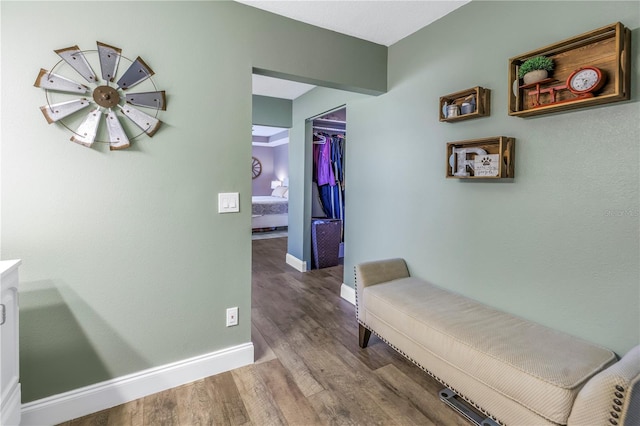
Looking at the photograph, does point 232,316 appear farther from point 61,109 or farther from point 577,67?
point 577,67

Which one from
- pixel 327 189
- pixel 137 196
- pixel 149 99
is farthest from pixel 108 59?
pixel 327 189

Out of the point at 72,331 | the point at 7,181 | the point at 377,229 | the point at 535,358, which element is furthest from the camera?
the point at 377,229

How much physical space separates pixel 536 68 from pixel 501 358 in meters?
1.47

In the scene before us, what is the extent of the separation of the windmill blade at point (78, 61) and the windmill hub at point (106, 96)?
6 cm

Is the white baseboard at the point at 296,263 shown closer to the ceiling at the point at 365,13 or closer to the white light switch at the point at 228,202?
the white light switch at the point at 228,202

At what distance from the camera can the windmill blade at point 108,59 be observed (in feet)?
5.54

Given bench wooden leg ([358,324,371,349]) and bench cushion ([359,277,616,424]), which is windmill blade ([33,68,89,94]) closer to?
bench cushion ([359,277,616,424])

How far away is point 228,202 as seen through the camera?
81.7 inches

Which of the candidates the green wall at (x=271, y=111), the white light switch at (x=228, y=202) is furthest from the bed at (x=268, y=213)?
the white light switch at (x=228, y=202)

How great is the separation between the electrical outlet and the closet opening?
2.40 metres

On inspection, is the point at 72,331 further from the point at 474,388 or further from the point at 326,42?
the point at 326,42

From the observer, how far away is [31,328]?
1635 mm

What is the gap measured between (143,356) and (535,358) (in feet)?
6.76

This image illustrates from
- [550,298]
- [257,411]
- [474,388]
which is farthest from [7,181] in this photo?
[550,298]
